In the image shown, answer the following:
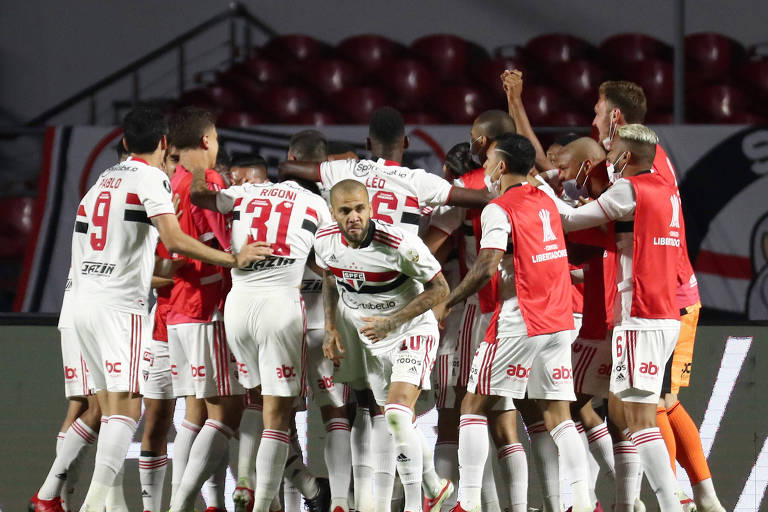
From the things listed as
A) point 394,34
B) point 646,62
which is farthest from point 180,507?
point 394,34

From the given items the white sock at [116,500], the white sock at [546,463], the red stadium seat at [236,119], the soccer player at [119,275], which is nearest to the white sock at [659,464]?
the white sock at [546,463]

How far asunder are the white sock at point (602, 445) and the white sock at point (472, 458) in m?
0.98

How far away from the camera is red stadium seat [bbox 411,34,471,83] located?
1380cm

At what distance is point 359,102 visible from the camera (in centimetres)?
1298

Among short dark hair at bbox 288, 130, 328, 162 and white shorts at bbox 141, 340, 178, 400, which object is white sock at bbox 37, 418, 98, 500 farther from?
short dark hair at bbox 288, 130, 328, 162

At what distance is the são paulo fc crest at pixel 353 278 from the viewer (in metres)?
5.93

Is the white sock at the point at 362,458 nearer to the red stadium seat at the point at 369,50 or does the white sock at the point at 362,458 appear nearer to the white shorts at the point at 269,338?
the white shorts at the point at 269,338

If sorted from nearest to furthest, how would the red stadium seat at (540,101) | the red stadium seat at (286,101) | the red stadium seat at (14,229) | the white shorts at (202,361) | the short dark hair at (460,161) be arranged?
1. the white shorts at (202,361)
2. the short dark hair at (460,161)
3. the red stadium seat at (14,229)
4. the red stadium seat at (540,101)
5. the red stadium seat at (286,101)

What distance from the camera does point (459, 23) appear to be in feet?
49.7

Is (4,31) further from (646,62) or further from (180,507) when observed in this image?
(180,507)

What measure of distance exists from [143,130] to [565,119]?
7.17 metres

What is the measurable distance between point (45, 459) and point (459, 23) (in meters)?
9.75

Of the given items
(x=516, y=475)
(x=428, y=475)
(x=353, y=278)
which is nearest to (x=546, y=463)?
(x=516, y=475)

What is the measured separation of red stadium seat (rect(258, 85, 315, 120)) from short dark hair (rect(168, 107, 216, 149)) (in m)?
6.65
